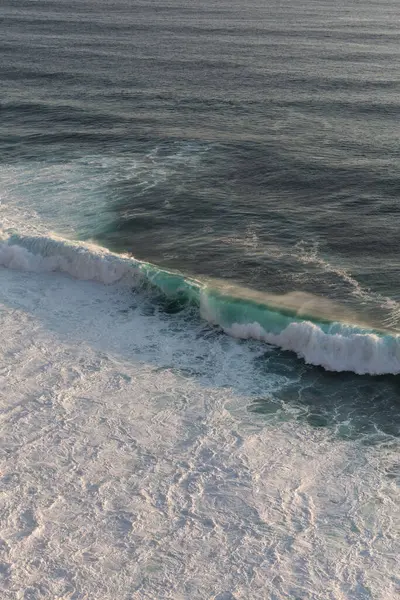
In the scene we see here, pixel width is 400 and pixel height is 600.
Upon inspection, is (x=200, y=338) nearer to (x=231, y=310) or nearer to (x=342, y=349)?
(x=231, y=310)

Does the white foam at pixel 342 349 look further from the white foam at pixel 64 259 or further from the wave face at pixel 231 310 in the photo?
the white foam at pixel 64 259

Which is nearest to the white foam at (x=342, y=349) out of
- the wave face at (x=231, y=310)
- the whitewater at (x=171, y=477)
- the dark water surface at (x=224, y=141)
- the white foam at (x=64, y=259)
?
the wave face at (x=231, y=310)

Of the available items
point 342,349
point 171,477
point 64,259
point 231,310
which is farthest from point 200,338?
point 64,259

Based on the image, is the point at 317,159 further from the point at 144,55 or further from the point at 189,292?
the point at 144,55

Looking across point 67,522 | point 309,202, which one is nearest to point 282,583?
point 67,522

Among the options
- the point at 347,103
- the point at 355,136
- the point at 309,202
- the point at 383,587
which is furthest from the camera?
the point at 347,103

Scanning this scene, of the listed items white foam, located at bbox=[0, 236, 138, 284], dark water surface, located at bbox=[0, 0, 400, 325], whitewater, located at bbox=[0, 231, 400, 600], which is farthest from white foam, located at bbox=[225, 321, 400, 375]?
white foam, located at bbox=[0, 236, 138, 284]
